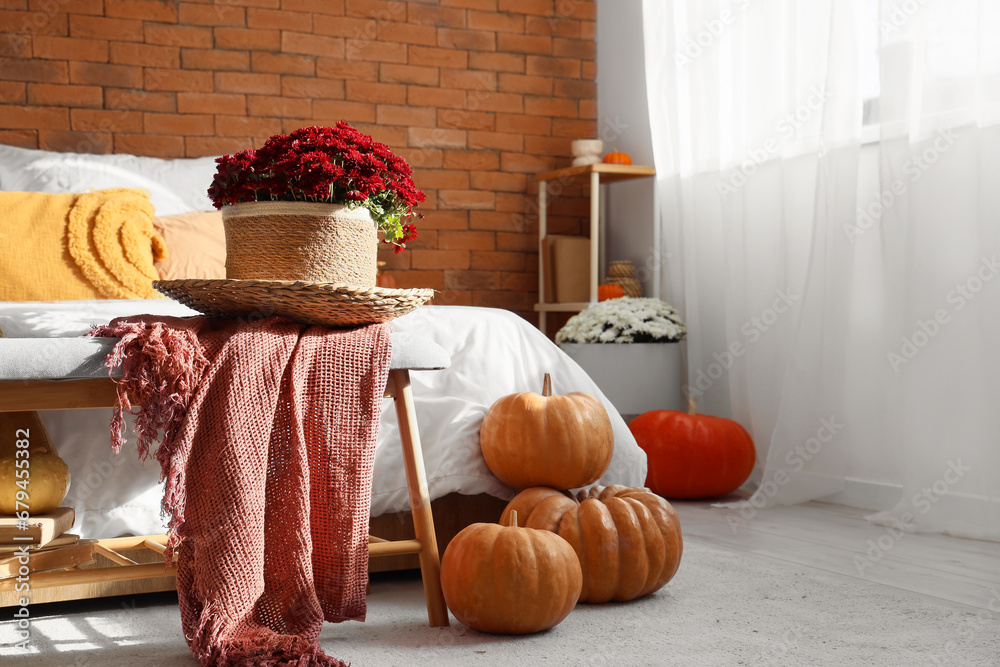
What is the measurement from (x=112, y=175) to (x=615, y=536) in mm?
2477

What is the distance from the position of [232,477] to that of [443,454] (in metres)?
0.60

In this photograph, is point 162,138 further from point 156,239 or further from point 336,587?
point 336,587

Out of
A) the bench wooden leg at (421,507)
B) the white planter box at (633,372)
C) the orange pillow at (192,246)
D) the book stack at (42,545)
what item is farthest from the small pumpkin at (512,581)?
the white planter box at (633,372)

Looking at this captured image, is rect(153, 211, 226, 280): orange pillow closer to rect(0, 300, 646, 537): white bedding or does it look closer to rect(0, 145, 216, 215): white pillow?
rect(0, 145, 216, 215): white pillow

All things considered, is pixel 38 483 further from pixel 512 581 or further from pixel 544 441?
pixel 544 441

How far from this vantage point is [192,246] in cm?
308

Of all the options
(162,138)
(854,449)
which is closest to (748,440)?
(854,449)

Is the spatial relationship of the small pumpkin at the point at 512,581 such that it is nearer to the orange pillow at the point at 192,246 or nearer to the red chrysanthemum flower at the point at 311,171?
the red chrysanthemum flower at the point at 311,171

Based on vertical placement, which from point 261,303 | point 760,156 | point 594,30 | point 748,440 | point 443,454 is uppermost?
point 594,30

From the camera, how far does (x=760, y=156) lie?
11.0ft

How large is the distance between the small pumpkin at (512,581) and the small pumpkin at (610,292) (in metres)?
2.41

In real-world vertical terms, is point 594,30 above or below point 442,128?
above

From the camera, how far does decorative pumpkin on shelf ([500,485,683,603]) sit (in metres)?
1.81

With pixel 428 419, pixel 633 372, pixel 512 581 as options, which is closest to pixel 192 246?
pixel 428 419
